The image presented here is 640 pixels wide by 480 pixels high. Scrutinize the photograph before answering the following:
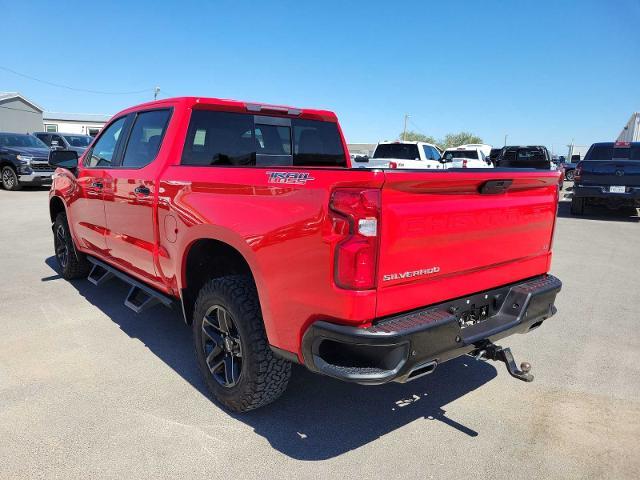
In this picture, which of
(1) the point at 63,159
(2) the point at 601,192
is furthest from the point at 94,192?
(2) the point at 601,192

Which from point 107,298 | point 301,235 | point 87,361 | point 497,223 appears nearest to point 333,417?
point 301,235

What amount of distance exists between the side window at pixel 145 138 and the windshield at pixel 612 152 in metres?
11.8

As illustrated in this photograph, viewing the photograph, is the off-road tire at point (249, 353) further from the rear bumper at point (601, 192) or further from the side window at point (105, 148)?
the rear bumper at point (601, 192)

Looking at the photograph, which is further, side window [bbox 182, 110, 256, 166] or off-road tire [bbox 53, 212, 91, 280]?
off-road tire [bbox 53, 212, 91, 280]

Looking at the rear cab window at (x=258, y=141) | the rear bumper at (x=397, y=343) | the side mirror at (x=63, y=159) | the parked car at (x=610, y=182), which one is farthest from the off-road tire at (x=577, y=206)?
the side mirror at (x=63, y=159)

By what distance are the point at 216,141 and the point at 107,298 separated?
8.06 feet

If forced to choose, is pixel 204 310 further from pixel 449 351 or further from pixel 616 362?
pixel 616 362

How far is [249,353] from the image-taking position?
2.65 meters

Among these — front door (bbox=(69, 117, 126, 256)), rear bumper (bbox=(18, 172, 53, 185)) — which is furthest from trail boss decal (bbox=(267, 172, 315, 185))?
rear bumper (bbox=(18, 172, 53, 185))

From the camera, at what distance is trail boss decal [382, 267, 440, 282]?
2.20 metres

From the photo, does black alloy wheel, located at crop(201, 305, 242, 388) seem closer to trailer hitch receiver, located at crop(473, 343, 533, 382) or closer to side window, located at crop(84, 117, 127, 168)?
trailer hitch receiver, located at crop(473, 343, 533, 382)

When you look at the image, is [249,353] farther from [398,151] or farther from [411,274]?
[398,151]

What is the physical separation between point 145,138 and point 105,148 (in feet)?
3.10

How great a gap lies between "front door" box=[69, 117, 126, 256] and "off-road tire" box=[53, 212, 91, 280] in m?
0.43
